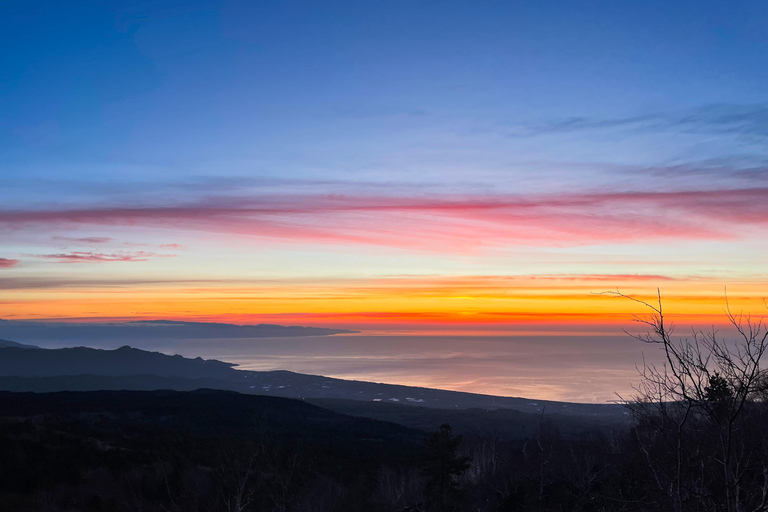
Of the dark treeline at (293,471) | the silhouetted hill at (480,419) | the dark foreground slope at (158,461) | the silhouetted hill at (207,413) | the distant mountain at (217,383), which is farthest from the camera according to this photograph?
the distant mountain at (217,383)

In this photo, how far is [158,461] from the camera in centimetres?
2467

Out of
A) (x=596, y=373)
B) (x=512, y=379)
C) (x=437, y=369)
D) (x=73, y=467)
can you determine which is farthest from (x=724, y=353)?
(x=437, y=369)

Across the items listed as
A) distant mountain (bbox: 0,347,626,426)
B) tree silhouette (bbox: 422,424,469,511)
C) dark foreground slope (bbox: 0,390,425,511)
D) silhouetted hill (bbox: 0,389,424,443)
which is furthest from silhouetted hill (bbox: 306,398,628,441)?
tree silhouette (bbox: 422,424,469,511)

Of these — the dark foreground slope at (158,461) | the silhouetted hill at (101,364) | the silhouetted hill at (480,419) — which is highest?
the dark foreground slope at (158,461)

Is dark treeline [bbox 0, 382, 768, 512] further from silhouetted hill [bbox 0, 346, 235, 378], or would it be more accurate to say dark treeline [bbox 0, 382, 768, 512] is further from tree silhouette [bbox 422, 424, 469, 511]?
silhouetted hill [bbox 0, 346, 235, 378]

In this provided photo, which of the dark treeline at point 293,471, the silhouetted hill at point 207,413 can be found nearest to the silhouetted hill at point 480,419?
the silhouetted hill at point 207,413

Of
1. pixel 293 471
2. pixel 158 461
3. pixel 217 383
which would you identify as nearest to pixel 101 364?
pixel 217 383

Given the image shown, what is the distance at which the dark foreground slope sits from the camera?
62.0 feet

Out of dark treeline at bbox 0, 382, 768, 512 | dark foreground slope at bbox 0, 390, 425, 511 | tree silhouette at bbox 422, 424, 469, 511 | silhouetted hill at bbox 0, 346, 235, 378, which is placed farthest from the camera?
silhouetted hill at bbox 0, 346, 235, 378

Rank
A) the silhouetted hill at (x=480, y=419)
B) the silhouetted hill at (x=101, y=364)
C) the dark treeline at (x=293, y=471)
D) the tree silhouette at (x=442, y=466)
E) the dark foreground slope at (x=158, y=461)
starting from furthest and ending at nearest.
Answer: the silhouetted hill at (x=101, y=364) < the silhouetted hill at (x=480, y=419) < the tree silhouette at (x=442, y=466) < the dark foreground slope at (x=158, y=461) < the dark treeline at (x=293, y=471)

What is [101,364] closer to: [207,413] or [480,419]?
[207,413]

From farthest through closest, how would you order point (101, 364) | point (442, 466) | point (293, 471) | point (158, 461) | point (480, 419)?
point (101, 364) → point (480, 419) → point (442, 466) → point (158, 461) → point (293, 471)

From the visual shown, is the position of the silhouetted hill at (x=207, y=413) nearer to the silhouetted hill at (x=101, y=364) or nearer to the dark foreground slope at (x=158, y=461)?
the dark foreground slope at (x=158, y=461)

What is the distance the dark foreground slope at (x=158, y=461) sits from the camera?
18906 mm
